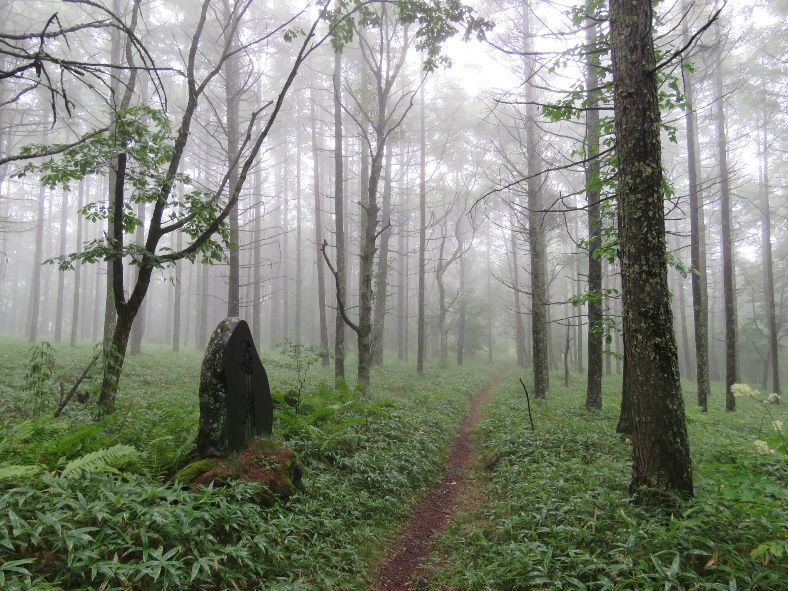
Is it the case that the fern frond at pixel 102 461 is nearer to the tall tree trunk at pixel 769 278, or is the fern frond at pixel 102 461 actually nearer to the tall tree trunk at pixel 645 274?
the tall tree trunk at pixel 645 274

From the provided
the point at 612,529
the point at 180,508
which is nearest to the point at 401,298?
the point at 612,529

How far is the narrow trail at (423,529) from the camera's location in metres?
4.57

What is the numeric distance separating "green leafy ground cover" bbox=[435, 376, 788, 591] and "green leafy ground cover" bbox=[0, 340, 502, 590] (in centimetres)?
121

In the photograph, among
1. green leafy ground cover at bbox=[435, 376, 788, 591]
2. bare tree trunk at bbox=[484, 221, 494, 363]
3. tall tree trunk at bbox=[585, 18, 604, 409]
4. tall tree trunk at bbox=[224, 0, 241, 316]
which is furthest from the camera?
bare tree trunk at bbox=[484, 221, 494, 363]

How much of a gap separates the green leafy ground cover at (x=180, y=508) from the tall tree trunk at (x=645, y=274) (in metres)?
3.19

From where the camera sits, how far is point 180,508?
379cm

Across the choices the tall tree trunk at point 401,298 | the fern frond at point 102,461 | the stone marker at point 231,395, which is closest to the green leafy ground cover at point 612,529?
the stone marker at point 231,395

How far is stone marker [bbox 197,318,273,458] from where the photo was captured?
5211 millimetres

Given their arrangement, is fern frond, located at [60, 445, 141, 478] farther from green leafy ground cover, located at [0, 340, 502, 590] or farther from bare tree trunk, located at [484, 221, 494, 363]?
bare tree trunk, located at [484, 221, 494, 363]

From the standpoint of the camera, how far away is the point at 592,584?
11.2 ft

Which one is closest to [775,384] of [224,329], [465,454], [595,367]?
[595,367]

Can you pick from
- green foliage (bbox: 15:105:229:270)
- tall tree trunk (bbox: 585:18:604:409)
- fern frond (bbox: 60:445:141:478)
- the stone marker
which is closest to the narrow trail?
the stone marker

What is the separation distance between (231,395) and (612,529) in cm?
437

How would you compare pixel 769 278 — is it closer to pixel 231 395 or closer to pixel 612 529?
pixel 612 529
